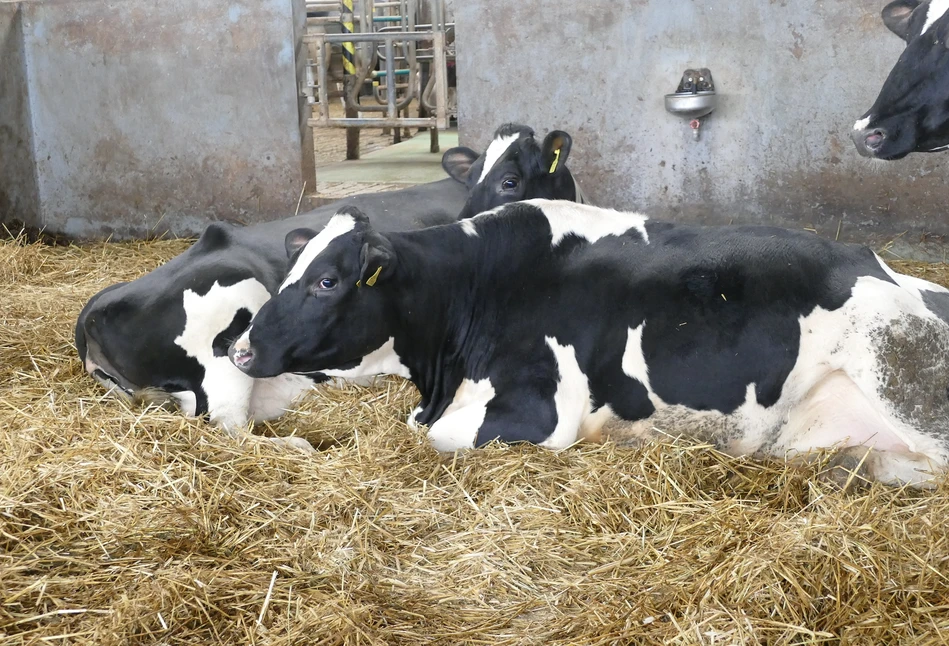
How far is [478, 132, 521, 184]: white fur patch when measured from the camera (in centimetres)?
585

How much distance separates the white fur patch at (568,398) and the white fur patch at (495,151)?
1.82m

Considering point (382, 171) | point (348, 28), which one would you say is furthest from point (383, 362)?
point (348, 28)

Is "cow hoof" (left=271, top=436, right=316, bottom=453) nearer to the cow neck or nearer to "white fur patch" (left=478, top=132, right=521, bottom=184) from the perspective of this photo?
the cow neck

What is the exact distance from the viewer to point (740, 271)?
415 cm

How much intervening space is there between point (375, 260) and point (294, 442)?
95cm

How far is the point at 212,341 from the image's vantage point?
483 centimetres

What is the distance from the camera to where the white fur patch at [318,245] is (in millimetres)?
4242

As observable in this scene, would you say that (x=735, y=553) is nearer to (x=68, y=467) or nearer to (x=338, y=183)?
(x=68, y=467)

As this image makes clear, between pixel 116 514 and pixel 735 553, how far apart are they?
6.74ft

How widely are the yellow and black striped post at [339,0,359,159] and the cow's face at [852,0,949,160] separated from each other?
862 centimetres

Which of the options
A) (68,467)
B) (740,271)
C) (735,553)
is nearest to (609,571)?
(735,553)

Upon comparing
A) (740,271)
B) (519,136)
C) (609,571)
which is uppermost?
(519,136)

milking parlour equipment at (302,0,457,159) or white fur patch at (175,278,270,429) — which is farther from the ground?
milking parlour equipment at (302,0,457,159)

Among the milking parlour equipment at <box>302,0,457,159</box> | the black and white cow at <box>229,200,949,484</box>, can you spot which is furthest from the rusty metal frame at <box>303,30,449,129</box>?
the black and white cow at <box>229,200,949,484</box>
